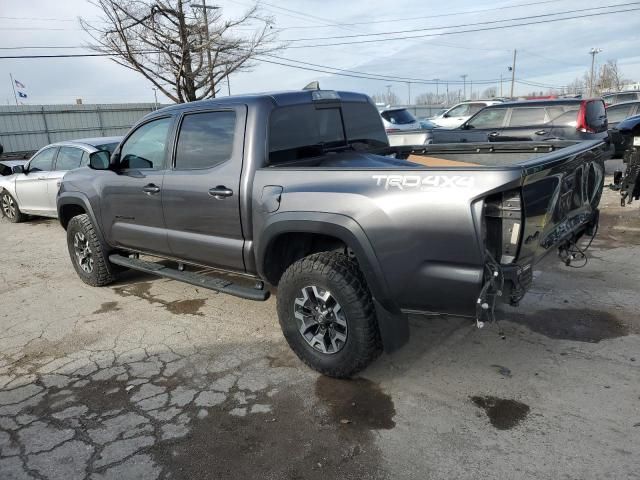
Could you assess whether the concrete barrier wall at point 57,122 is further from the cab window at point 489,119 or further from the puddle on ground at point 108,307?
the puddle on ground at point 108,307

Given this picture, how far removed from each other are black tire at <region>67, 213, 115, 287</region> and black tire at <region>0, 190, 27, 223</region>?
5204 mm

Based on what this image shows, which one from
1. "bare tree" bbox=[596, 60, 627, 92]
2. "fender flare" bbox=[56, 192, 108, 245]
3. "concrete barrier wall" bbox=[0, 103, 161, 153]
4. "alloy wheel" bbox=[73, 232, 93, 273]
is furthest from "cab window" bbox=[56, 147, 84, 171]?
"bare tree" bbox=[596, 60, 627, 92]

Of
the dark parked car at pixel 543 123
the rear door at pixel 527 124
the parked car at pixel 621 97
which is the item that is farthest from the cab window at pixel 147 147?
the parked car at pixel 621 97

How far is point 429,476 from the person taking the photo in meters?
2.46

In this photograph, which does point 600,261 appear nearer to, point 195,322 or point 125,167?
point 195,322

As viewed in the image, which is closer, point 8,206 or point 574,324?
point 574,324

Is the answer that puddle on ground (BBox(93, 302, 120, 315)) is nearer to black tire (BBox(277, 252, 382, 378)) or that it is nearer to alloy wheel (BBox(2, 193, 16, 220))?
black tire (BBox(277, 252, 382, 378))

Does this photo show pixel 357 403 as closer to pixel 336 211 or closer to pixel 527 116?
pixel 336 211

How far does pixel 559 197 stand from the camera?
3119 mm

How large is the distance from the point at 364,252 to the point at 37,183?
26.6ft

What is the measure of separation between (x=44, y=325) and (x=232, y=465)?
2.97 metres

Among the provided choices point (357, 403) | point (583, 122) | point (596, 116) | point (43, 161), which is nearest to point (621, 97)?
point (596, 116)

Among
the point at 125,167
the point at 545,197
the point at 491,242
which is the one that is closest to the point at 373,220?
the point at 491,242

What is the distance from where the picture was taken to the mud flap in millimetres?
3059
